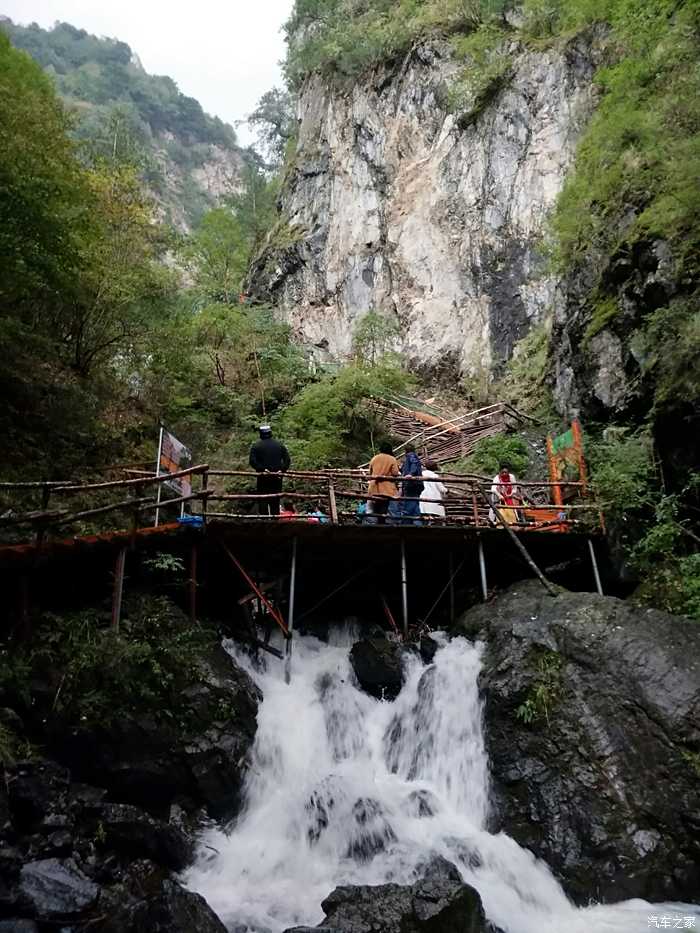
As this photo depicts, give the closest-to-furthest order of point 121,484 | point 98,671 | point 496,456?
point 98,671
point 121,484
point 496,456

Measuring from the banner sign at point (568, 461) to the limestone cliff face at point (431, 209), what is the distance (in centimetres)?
1104

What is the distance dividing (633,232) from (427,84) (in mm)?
23143

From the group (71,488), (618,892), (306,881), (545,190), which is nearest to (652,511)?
(618,892)

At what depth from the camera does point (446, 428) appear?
21625mm

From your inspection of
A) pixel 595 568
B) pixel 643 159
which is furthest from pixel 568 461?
pixel 643 159

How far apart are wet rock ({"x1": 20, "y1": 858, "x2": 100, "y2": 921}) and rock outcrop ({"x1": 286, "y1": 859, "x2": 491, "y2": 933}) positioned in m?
1.86

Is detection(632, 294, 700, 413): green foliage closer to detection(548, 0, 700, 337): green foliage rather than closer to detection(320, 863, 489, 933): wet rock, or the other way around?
detection(548, 0, 700, 337): green foliage

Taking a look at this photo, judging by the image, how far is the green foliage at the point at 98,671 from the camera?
7.72 meters

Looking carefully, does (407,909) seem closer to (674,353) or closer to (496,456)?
(674,353)

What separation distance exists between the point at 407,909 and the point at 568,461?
9773 mm

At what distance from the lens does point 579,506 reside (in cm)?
1201

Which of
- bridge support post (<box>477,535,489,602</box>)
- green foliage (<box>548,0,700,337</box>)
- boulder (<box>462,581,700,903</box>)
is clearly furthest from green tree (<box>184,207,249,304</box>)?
boulder (<box>462,581,700,903</box>)

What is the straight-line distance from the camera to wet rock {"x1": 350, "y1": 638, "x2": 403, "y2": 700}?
34.2 ft

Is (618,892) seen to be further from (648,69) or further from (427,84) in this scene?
(427,84)
